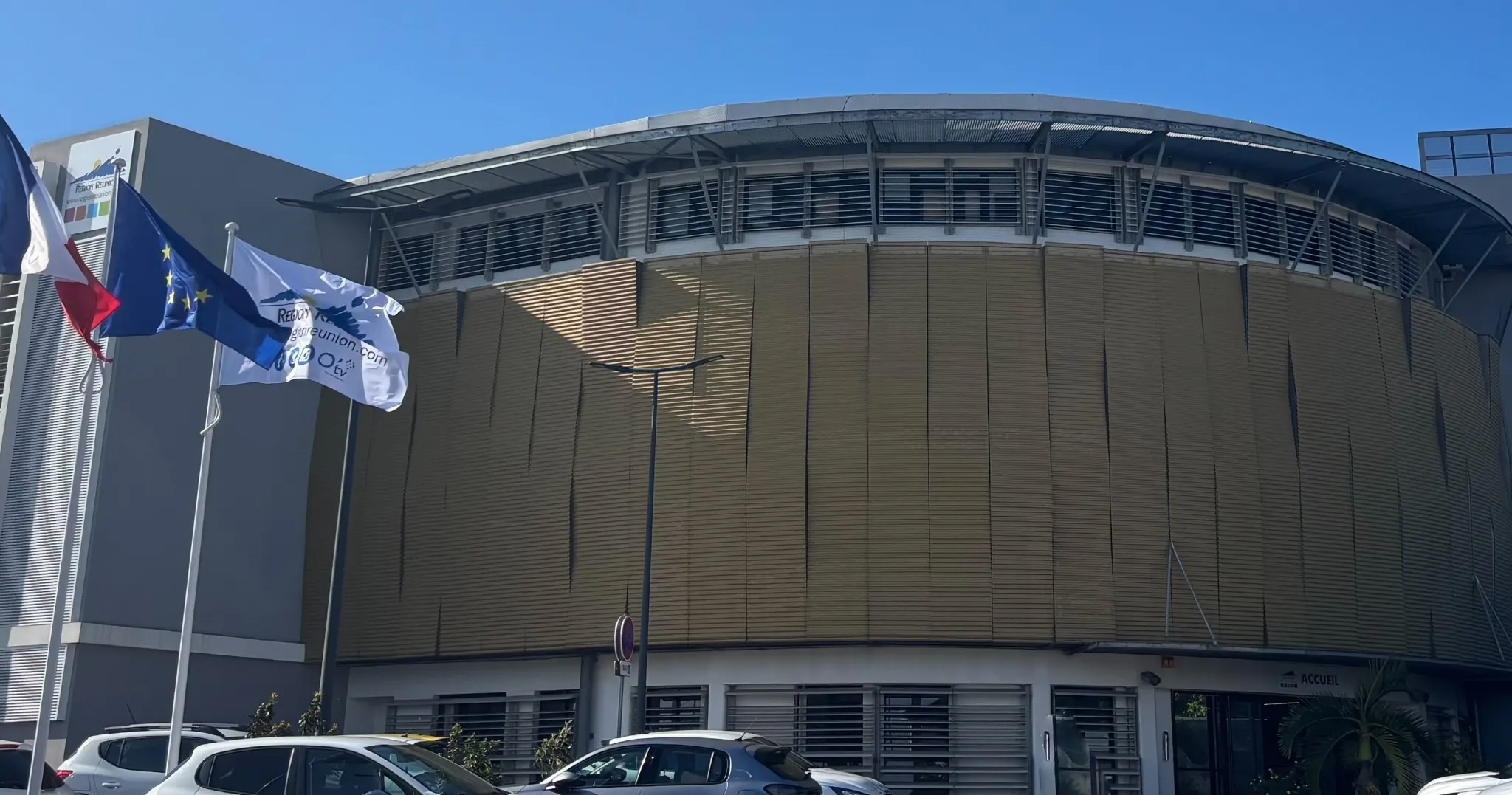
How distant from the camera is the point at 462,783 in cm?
1244

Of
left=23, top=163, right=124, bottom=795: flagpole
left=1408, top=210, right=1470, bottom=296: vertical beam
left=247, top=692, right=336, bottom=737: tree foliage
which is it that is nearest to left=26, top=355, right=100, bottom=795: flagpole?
left=23, top=163, right=124, bottom=795: flagpole

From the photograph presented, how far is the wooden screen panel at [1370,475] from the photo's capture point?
94.2ft

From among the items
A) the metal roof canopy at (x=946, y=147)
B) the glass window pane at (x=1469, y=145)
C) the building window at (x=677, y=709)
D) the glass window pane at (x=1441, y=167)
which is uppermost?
the glass window pane at (x=1469, y=145)

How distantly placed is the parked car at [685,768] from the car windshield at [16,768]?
564 centimetres

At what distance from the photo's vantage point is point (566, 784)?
14766mm

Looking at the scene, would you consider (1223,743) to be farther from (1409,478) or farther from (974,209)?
(974,209)

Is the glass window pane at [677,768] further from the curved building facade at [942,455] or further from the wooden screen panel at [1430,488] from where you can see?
the wooden screen panel at [1430,488]

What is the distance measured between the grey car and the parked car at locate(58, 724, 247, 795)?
612cm

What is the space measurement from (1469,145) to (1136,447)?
813 inches

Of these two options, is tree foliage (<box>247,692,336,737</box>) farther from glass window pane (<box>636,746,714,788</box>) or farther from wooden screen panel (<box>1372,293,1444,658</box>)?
wooden screen panel (<box>1372,293,1444,658</box>)

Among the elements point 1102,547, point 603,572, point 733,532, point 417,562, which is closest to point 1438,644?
point 1102,547

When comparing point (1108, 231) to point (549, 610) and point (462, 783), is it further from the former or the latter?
point (462, 783)

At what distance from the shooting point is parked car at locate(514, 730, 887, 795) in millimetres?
14570

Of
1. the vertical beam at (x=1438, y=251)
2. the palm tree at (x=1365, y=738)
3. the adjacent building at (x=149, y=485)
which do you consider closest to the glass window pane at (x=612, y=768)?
the palm tree at (x=1365, y=738)
